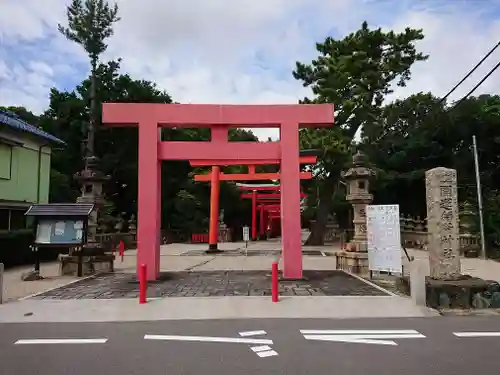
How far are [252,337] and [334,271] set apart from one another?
29.9 ft

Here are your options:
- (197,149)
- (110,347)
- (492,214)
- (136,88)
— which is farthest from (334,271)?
(136,88)

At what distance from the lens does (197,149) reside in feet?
42.8

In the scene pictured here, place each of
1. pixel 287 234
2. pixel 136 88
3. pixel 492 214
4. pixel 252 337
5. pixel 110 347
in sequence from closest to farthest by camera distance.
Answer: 1. pixel 110 347
2. pixel 252 337
3. pixel 287 234
4. pixel 492 214
5. pixel 136 88

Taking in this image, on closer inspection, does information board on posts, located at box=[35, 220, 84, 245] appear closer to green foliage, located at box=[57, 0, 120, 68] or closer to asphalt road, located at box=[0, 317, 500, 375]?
asphalt road, located at box=[0, 317, 500, 375]

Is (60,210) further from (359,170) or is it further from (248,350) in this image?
(359,170)

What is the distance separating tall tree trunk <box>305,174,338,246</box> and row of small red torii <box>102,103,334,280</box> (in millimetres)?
16237

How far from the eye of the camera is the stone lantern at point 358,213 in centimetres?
1484

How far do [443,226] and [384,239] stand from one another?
352cm

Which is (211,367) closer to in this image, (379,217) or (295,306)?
(295,306)

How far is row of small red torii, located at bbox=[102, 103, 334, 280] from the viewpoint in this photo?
12.9 meters

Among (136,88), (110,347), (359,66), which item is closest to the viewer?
(110,347)

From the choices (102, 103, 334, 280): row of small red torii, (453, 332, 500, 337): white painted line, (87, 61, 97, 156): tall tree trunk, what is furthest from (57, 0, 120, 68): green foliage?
(453, 332, 500, 337): white painted line

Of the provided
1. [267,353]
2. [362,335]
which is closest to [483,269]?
[362,335]

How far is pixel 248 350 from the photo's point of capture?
5945 mm
